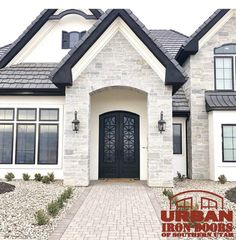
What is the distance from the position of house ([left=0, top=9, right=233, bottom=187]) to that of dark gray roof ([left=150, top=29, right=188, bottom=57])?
6.22ft

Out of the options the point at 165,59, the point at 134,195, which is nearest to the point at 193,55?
the point at 165,59

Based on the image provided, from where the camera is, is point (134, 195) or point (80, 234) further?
point (134, 195)

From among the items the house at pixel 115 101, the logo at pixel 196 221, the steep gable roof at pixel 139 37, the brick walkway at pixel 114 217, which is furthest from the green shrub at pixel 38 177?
the logo at pixel 196 221

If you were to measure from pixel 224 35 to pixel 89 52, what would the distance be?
6.54m

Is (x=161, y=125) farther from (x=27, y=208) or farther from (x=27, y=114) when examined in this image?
(x=27, y=114)

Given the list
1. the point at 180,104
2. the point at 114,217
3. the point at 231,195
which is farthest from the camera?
the point at 180,104

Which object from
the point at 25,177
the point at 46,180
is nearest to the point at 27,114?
the point at 25,177

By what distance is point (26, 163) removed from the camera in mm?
11734

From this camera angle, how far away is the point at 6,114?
1193 cm

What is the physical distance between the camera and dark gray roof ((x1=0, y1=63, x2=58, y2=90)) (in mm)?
11836

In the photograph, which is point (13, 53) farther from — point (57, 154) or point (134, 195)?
point (134, 195)

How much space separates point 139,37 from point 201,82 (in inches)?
165

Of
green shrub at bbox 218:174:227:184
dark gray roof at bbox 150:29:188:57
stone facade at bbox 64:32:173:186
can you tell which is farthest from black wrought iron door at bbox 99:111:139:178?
dark gray roof at bbox 150:29:188:57

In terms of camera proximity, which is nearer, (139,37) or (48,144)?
(139,37)
